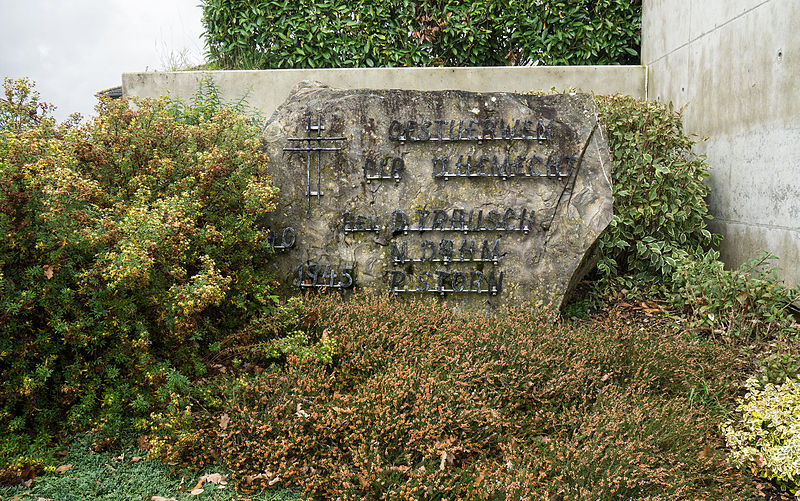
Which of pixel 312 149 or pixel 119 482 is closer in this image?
pixel 119 482

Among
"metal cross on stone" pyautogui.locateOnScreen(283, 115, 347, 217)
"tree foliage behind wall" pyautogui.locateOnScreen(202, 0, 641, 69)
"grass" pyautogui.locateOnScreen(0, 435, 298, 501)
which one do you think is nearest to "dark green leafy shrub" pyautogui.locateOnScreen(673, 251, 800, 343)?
"metal cross on stone" pyautogui.locateOnScreen(283, 115, 347, 217)

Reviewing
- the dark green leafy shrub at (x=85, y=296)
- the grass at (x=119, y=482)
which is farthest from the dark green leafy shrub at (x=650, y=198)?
the grass at (x=119, y=482)

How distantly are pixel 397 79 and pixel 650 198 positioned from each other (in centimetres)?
394

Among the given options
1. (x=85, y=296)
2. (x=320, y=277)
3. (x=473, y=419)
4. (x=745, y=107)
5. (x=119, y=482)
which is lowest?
(x=119, y=482)

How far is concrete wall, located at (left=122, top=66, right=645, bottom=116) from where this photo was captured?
8.38m

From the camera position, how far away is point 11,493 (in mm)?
3166

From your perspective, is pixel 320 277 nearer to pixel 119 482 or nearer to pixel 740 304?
pixel 119 482

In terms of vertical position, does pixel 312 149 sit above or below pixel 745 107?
below

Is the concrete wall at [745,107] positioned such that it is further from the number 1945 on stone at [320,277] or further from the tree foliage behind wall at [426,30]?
the number 1945 on stone at [320,277]

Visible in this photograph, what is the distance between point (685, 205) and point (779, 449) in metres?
3.09

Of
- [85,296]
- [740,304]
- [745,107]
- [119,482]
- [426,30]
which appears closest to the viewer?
[119,482]

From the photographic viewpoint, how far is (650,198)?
20.1ft

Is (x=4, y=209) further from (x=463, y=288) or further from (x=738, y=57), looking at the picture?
(x=738, y=57)

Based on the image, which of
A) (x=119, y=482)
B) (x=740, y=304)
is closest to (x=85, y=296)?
(x=119, y=482)
